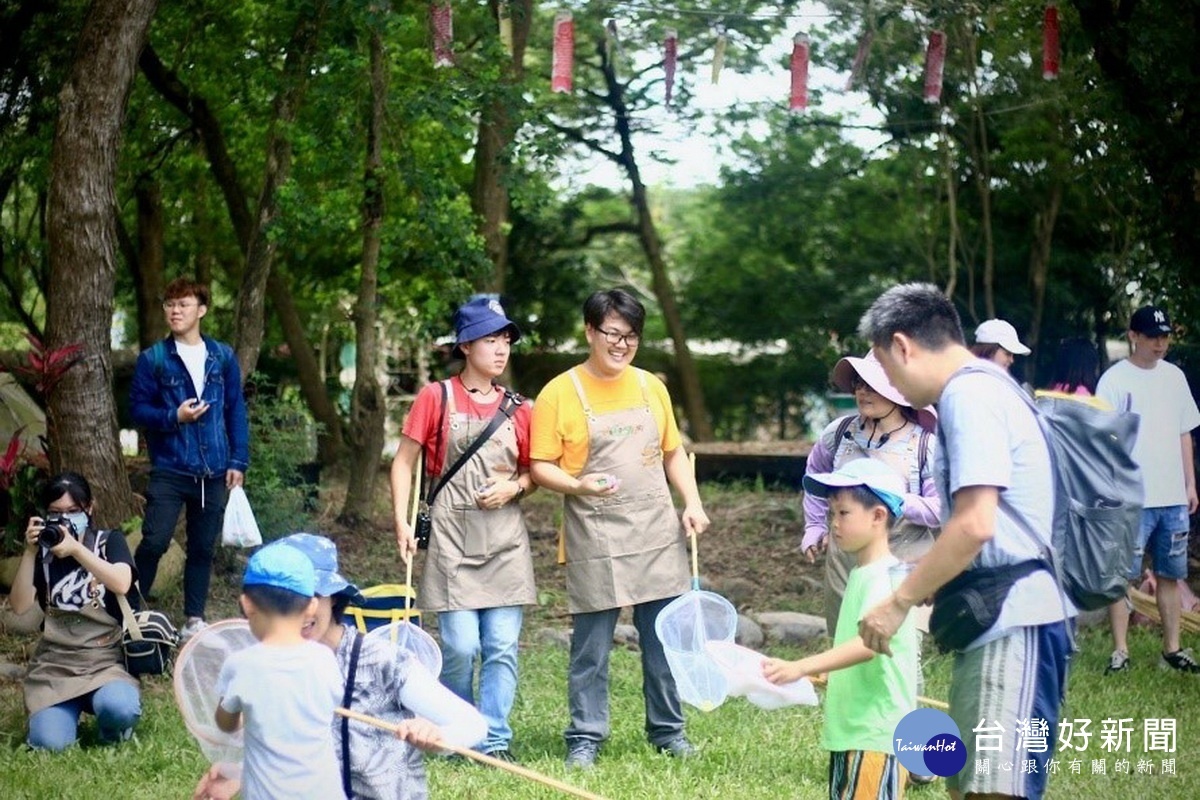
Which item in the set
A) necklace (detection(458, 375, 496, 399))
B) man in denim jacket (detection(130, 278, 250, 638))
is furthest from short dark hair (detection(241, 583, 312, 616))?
man in denim jacket (detection(130, 278, 250, 638))

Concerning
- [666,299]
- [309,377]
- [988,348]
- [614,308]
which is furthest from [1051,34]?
[666,299]

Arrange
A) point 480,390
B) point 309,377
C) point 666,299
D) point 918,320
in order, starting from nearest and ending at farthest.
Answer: point 918,320
point 480,390
point 309,377
point 666,299

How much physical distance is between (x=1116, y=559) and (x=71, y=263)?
597 cm

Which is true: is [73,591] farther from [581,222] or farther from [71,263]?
[581,222]

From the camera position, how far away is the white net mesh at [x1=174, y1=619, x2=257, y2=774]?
157 inches

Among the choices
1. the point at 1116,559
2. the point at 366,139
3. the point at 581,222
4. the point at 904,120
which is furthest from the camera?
the point at 581,222

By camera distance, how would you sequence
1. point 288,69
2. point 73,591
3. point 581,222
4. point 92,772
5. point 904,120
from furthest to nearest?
point 581,222, point 904,120, point 288,69, point 73,591, point 92,772

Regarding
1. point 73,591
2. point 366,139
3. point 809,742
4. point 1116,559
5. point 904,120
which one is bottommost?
point 809,742

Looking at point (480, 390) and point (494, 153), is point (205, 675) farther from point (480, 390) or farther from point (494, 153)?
point (494, 153)

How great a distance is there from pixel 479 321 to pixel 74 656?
2.09 meters

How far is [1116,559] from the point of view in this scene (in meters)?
3.82

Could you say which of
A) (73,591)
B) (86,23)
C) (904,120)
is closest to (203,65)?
(86,23)

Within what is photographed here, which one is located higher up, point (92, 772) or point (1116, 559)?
point (1116, 559)

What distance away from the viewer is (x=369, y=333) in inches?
429
